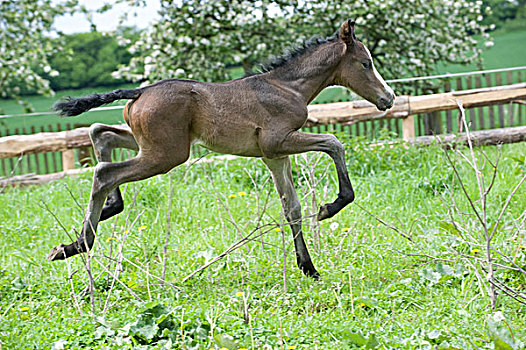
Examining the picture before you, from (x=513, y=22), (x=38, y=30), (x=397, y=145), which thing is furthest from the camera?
(x=513, y=22)

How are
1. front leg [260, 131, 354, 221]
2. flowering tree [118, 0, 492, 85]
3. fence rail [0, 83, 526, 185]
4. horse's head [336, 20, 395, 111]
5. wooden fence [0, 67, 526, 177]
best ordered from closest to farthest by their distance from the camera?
1. front leg [260, 131, 354, 221]
2. horse's head [336, 20, 395, 111]
3. fence rail [0, 83, 526, 185]
4. wooden fence [0, 67, 526, 177]
5. flowering tree [118, 0, 492, 85]

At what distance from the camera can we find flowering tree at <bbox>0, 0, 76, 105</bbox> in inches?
415

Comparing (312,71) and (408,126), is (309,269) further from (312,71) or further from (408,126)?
(408,126)

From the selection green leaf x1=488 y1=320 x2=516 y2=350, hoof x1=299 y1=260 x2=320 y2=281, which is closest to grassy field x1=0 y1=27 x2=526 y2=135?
hoof x1=299 y1=260 x2=320 y2=281

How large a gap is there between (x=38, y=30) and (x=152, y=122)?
840cm

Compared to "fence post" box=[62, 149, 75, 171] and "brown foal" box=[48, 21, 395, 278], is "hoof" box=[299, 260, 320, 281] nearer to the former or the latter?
"brown foal" box=[48, 21, 395, 278]

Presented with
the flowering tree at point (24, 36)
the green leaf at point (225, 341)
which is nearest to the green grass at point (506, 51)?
the flowering tree at point (24, 36)

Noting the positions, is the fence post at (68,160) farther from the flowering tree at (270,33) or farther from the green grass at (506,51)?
the green grass at (506,51)

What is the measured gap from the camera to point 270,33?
1033 cm

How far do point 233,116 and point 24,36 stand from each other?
8.57m

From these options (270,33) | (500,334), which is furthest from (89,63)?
(500,334)

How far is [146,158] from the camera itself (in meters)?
3.85

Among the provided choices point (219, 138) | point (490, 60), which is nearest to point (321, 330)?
point (219, 138)

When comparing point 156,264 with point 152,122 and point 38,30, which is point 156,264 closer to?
point 152,122
